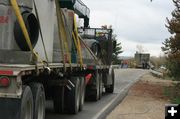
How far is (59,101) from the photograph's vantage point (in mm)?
→ 14047

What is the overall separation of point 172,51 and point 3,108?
1979 centimetres

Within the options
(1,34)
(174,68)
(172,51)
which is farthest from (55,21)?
(174,68)

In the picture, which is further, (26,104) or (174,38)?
(174,38)

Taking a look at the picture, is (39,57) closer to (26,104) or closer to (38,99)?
(38,99)

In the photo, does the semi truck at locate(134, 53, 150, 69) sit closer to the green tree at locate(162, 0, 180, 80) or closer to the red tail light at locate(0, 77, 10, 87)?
the green tree at locate(162, 0, 180, 80)

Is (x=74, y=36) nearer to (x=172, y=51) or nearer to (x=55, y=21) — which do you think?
(x=55, y=21)

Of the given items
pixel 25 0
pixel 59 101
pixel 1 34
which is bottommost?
pixel 59 101

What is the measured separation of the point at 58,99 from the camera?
13992 millimetres

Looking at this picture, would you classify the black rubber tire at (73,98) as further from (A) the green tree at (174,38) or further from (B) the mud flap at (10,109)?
(A) the green tree at (174,38)

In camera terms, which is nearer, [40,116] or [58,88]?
[40,116]

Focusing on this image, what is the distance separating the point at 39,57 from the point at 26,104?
1893 millimetres

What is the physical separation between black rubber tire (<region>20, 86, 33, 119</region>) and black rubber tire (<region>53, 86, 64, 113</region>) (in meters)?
5.10

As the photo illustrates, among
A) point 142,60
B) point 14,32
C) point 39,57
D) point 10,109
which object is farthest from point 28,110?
point 142,60

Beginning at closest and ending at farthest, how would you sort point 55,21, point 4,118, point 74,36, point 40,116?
point 4,118 → point 40,116 → point 55,21 → point 74,36
